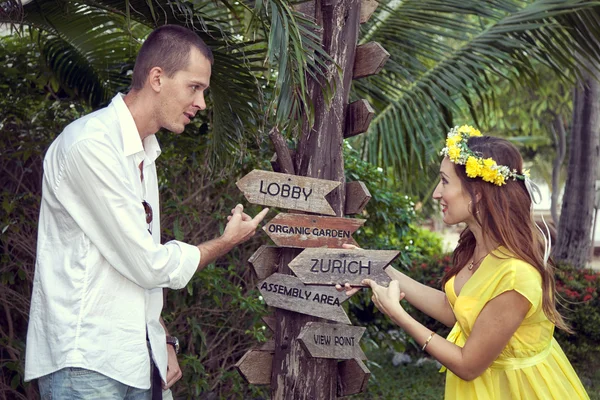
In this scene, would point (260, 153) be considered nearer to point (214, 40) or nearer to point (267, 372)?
point (214, 40)

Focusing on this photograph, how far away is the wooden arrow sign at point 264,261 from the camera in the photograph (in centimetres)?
344

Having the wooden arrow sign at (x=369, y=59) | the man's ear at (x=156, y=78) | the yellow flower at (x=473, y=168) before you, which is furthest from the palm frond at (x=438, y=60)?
the man's ear at (x=156, y=78)

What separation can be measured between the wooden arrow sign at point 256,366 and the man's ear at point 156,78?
4.61 feet

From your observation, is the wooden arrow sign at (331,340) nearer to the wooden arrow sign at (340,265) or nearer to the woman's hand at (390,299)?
the wooden arrow sign at (340,265)

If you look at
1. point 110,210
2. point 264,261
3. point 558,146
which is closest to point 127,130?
point 110,210

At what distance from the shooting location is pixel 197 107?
2811 millimetres

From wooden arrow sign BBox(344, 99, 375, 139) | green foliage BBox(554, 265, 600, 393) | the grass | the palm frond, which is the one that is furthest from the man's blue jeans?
green foliage BBox(554, 265, 600, 393)

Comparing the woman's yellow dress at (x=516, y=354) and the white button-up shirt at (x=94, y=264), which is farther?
the woman's yellow dress at (x=516, y=354)

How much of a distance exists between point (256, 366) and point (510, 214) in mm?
1394

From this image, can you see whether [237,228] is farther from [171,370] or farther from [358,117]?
[358,117]

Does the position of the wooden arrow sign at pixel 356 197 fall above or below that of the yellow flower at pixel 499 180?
below

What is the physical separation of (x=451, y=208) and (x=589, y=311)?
5.00 metres

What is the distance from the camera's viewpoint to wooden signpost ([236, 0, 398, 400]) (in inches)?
129

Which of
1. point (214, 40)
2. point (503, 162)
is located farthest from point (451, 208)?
point (214, 40)
